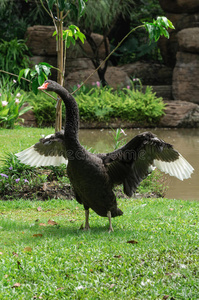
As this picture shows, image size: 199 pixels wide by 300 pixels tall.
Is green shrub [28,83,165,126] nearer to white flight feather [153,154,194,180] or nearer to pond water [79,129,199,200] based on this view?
pond water [79,129,199,200]

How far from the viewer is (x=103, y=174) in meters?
4.33

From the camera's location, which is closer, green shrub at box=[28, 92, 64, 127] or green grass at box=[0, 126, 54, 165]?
green grass at box=[0, 126, 54, 165]

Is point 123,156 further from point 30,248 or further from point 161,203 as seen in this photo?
point 161,203

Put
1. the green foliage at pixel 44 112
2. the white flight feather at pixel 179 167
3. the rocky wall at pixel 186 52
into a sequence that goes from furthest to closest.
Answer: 1. the rocky wall at pixel 186 52
2. the green foliage at pixel 44 112
3. the white flight feather at pixel 179 167

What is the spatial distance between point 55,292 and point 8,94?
842 cm

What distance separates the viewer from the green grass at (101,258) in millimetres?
3361

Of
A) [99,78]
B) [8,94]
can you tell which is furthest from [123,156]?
[99,78]

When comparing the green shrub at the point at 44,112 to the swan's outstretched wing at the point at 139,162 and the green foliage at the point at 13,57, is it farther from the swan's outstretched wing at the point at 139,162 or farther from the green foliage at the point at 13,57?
the swan's outstretched wing at the point at 139,162

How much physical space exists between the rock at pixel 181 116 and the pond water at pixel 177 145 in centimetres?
51

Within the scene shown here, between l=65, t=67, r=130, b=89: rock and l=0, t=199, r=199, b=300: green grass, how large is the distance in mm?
11794

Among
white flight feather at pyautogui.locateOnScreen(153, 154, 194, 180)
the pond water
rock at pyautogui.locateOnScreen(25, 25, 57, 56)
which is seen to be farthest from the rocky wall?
white flight feather at pyautogui.locateOnScreen(153, 154, 194, 180)

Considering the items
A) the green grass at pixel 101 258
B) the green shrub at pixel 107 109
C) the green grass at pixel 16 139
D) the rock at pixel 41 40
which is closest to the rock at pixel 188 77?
the green shrub at pixel 107 109

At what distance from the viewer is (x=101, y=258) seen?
3760 mm

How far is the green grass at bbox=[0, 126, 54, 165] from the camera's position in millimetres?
7712
